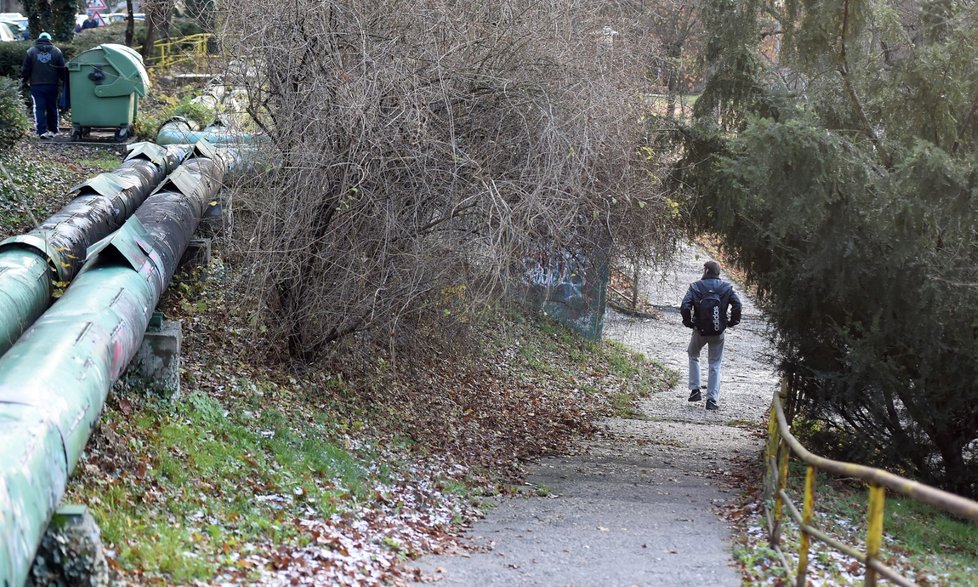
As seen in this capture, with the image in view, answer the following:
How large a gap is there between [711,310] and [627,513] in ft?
18.3

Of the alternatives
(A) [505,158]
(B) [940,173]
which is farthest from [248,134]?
(B) [940,173]

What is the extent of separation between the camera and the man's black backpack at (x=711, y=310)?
13625 millimetres

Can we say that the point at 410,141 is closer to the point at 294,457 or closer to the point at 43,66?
the point at 294,457

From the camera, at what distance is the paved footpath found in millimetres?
6508

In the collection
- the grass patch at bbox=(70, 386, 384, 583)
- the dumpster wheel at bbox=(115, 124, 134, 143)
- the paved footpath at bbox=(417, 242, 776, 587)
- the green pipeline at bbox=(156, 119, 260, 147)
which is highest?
the green pipeline at bbox=(156, 119, 260, 147)

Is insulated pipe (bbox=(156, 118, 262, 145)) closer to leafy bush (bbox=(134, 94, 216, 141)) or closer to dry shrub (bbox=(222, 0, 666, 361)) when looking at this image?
leafy bush (bbox=(134, 94, 216, 141))

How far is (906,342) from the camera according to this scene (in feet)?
33.6

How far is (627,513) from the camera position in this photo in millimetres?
8680

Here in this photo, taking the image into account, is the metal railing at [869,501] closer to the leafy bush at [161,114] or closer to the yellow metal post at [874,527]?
the yellow metal post at [874,527]

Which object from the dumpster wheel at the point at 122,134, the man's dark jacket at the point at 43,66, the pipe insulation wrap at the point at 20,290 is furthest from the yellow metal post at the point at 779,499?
the man's dark jacket at the point at 43,66

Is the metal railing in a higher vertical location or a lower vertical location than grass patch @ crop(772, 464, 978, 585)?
higher

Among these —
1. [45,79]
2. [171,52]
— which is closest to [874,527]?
[45,79]

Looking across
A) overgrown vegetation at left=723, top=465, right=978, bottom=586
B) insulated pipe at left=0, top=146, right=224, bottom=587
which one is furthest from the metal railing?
insulated pipe at left=0, top=146, right=224, bottom=587

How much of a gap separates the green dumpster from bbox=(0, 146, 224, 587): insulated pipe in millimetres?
9333
